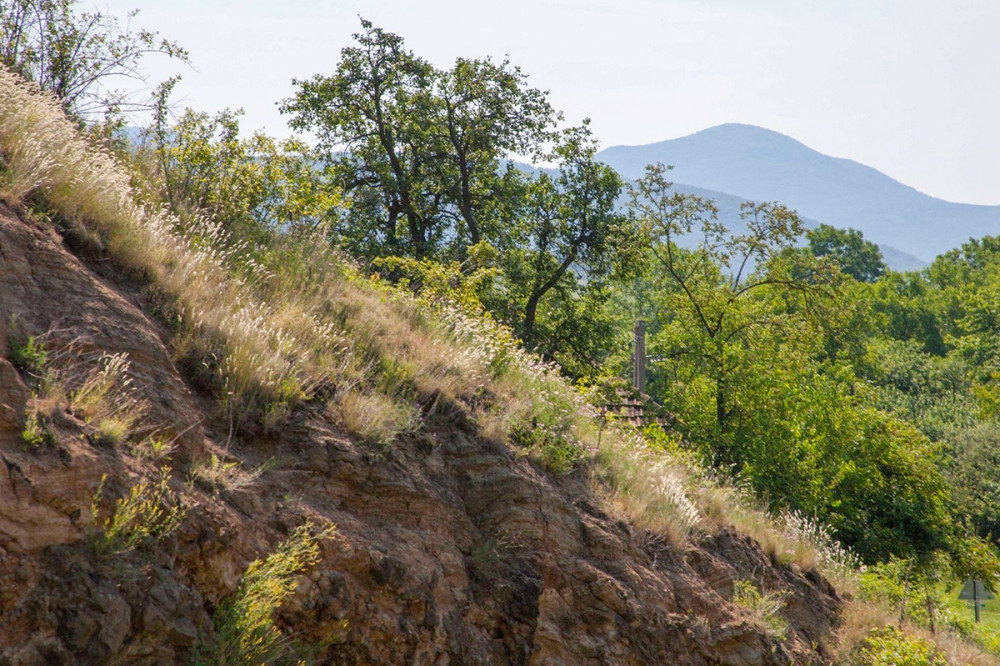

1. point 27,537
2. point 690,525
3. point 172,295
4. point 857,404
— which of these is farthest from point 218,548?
point 857,404

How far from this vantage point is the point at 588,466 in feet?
30.2

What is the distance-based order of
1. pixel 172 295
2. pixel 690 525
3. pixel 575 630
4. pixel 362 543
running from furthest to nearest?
pixel 690 525
pixel 575 630
pixel 172 295
pixel 362 543

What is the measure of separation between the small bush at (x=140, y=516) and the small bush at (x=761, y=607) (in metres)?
6.47

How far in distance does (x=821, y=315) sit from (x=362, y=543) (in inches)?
619

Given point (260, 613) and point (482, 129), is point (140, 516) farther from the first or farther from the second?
point (482, 129)

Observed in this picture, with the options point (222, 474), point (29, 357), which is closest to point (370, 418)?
point (222, 474)

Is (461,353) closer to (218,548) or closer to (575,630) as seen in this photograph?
(575,630)

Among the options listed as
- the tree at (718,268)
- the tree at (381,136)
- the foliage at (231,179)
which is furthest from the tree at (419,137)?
the foliage at (231,179)

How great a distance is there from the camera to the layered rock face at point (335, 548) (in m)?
4.50

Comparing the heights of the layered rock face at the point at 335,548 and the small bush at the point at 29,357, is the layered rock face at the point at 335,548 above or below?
below

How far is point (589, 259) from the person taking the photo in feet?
78.9

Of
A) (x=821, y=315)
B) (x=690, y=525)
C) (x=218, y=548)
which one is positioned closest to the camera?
(x=218, y=548)

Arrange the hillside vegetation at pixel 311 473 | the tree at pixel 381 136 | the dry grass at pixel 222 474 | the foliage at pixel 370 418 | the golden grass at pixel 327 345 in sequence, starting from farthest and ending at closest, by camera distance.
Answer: the tree at pixel 381 136
the foliage at pixel 370 418
the golden grass at pixel 327 345
the dry grass at pixel 222 474
the hillside vegetation at pixel 311 473

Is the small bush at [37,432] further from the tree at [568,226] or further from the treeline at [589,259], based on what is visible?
the tree at [568,226]
